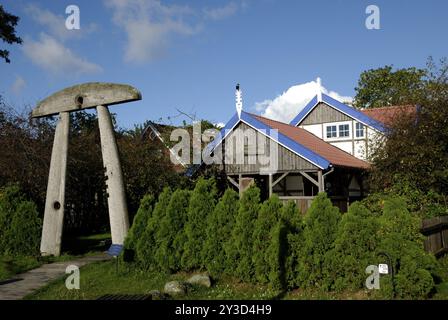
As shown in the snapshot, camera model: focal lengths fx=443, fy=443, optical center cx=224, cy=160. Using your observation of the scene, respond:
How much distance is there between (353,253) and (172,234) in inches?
165

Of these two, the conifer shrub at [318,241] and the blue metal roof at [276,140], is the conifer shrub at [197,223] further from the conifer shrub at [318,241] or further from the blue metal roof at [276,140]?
the blue metal roof at [276,140]

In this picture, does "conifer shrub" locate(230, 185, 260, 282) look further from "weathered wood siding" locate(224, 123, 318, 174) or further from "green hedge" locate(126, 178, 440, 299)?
"weathered wood siding" locate(224, 123, 318, 174)

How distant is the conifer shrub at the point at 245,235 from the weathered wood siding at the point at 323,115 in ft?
47.2

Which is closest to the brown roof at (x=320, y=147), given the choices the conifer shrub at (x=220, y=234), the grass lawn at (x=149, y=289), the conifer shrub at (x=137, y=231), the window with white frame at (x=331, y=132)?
the window with white frame at (x=331, y=132)

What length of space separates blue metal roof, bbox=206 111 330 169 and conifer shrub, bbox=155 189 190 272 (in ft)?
24.9

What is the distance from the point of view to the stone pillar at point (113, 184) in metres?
12.2

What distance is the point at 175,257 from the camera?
10.2m

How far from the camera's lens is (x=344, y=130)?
74.2ft

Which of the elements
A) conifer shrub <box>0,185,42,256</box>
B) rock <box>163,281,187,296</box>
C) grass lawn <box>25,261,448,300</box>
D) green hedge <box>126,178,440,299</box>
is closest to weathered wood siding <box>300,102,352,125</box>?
green hedge <box>126,178,440,299</box>

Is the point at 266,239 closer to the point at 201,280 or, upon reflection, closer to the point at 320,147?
the point at 201,280

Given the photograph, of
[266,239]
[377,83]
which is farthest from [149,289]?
[377,83]

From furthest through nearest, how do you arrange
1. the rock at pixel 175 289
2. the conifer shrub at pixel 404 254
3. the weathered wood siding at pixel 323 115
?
the weathered wood siding at pixel 323 115, the rock at pixel 175 289, the conifer shrub at pixel 404 254

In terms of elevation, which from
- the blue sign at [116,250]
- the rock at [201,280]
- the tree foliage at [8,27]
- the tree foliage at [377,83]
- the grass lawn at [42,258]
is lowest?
the rock at [201,280]

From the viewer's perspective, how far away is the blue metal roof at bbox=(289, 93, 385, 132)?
20.8 m
